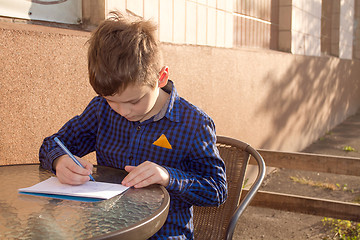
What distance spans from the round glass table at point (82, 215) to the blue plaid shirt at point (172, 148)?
272mm

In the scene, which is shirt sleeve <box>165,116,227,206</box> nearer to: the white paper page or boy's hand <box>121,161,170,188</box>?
boy's hand <box>121,161,170,188</box>

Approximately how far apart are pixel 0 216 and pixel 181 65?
2.62 m

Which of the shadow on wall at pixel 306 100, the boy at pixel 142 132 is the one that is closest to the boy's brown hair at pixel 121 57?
the boy at pixel 142 132

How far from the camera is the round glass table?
113 cm

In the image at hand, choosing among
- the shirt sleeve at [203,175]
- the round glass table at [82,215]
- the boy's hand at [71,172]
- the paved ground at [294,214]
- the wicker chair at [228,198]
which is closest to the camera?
the round glass table at [82,215]

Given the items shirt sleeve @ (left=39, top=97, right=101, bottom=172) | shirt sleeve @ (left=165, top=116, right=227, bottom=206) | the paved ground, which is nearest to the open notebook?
shirt sleeve @ (left=165, top=116, right=227, bottom=206)

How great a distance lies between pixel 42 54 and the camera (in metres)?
2.35

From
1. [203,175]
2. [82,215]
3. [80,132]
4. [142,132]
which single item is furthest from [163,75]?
[82,215]

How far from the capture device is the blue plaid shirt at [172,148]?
1.75m

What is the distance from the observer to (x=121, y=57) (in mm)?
1574

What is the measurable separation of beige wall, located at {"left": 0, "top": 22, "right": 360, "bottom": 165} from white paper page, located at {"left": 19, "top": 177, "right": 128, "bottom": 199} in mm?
811

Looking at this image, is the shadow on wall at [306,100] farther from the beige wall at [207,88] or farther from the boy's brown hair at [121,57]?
the boy's brown hair at [121,57]

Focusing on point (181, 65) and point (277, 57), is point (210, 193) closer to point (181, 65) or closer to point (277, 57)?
point (181, 65)

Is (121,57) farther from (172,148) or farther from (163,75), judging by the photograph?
(172,148)
